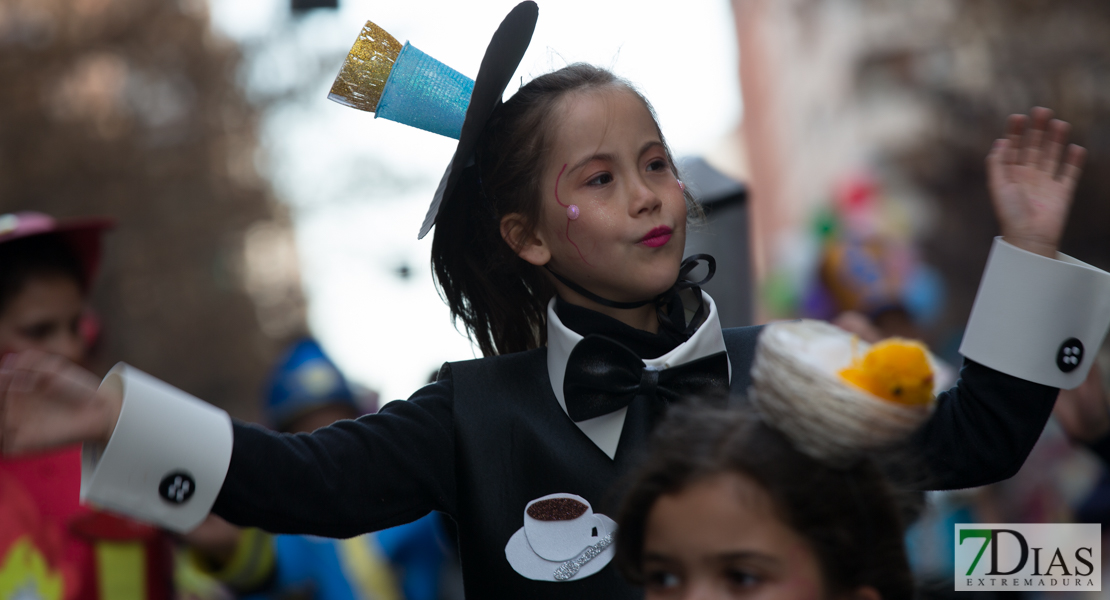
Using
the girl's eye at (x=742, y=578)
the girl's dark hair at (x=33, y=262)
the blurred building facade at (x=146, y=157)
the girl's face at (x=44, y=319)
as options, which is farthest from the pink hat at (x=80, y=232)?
the blurred building facade at (x=146, y=157)

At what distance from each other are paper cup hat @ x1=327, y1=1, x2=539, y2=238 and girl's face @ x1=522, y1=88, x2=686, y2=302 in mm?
179

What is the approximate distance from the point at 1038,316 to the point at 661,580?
91cm

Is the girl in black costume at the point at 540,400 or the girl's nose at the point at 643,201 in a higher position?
the girl's nose at the point at 643,201

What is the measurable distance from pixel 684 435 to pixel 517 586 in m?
0.53

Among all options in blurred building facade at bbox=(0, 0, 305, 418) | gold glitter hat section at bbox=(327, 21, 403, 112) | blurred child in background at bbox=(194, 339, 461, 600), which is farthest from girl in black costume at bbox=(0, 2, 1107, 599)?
blurred building facade at bbox=(0, 0, 305, 418)

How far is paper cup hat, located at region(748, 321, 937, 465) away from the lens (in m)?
1.62

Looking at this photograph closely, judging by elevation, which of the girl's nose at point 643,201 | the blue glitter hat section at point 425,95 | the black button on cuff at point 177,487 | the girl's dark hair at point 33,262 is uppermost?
the blue glitter hat section at point 425,95

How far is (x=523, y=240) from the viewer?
8.33ft

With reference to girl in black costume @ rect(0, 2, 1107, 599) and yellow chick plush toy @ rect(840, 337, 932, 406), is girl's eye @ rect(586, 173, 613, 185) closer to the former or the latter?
girl in black costume @ rect(0, 2, 1107, 599)

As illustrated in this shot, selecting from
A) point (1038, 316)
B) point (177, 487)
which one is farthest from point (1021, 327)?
point (177, 487)

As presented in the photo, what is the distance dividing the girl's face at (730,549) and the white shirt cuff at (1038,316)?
A: 64 centimetres

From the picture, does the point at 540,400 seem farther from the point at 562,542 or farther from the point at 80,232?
the point at 80,232

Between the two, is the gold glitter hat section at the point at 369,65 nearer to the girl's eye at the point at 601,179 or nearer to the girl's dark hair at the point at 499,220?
the girl's dark hair at the point at 499,220

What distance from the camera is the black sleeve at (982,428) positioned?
2129 mm
